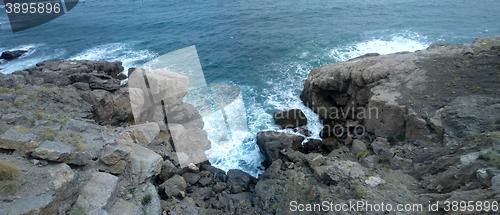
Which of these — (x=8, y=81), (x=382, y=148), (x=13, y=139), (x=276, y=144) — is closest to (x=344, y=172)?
(x=382, y=148)

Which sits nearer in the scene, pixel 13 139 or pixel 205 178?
pixel 13 139

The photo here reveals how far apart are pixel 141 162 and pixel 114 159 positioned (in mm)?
1159

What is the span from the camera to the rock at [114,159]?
9873mm

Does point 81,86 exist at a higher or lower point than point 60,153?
Answer: higher

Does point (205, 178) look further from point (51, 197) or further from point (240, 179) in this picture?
point (51, 197)

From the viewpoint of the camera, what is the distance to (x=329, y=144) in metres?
15.6

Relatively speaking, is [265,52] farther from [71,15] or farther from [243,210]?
[71,15]

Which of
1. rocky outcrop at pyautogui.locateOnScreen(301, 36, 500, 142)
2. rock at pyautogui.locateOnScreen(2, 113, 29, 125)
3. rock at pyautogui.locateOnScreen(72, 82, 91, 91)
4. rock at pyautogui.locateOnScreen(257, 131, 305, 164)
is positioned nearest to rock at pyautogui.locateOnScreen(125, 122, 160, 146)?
rock at pyautogui.locateOnScreen(2, 113, 29, 125)

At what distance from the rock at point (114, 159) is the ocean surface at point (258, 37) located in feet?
22.6

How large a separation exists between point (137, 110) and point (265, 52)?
18164 mm

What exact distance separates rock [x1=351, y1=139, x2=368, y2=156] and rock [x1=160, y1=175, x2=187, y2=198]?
9411 mm

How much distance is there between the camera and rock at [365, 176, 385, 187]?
9742mm

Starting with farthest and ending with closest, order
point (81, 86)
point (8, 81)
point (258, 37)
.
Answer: point (258, 37), point (81, 86), point (8, 81)

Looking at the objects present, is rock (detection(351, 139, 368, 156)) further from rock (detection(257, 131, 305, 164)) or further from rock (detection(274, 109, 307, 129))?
rock (detection(274, 109, 307, 129))
